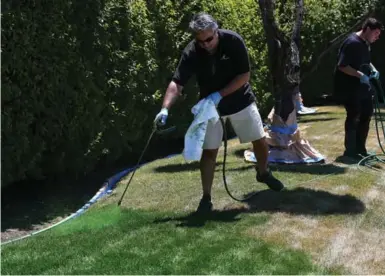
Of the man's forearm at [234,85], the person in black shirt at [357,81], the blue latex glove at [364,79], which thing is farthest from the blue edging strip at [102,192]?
the blue latex glove at [364,79]

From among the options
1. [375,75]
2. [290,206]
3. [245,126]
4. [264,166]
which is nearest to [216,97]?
[245,126]

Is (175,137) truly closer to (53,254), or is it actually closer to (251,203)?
(251,203)

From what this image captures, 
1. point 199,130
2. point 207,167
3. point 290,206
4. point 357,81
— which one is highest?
point 199,130

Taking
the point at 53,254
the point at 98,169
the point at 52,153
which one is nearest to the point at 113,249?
the point at 53,254

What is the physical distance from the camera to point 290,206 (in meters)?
5.26

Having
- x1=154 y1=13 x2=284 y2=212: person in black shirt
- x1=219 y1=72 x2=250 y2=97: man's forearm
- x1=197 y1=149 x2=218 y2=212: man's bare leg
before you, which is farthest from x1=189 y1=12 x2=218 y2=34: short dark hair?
x1=197 y1=149 x2=218 y2=212: man's bare leg

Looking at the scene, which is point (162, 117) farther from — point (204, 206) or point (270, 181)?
point (270, 181)

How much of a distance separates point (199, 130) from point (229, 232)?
0.87 meters

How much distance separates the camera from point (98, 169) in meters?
7.67

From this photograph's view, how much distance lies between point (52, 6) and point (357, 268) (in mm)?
3631

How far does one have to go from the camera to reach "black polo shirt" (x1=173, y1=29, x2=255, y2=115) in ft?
16.3

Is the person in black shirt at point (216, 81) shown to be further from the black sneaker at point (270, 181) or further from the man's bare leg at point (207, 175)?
the black sneaker at point (270, 181)

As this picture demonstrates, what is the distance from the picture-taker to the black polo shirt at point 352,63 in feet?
22.5

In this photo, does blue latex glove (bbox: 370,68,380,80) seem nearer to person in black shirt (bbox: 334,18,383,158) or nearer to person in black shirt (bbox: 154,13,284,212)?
person in black shirt (bbox: 334,18,383,158)
